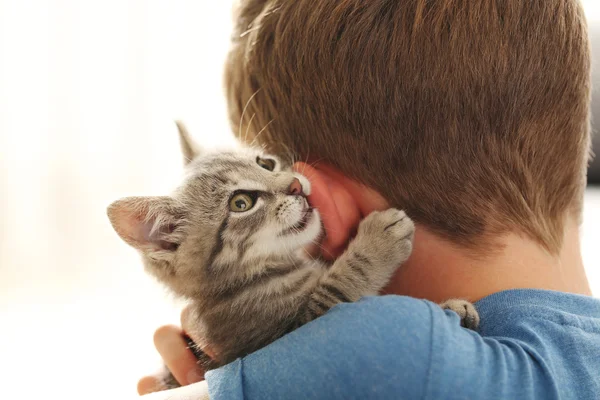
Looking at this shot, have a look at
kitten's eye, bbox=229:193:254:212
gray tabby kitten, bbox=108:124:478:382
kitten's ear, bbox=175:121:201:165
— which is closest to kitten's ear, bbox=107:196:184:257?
gray tabby kitten, bbox=108:124:478:382

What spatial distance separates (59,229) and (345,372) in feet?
9.47

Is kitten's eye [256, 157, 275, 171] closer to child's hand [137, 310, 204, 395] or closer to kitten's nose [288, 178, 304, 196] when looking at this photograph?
kitten's nose [288, 178, 304, 196]

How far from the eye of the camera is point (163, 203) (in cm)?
120

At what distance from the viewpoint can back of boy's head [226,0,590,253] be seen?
1.02 meters

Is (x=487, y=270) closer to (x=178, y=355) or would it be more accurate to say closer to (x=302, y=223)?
(x=302, y=223)

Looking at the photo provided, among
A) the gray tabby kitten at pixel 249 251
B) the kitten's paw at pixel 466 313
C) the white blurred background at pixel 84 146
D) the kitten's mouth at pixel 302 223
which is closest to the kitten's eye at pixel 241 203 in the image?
the gray tabby kitten at pixel 249 251

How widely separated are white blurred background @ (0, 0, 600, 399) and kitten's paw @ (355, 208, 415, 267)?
1779 millimetres

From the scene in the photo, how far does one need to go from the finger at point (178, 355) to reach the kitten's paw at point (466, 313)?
61cm

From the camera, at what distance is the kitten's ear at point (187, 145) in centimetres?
152

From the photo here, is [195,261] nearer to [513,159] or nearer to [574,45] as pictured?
[513,159]

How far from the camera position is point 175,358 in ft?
4.38

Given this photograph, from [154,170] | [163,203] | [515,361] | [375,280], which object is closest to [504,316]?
[515,361]

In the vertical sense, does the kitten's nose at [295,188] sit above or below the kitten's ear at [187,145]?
below

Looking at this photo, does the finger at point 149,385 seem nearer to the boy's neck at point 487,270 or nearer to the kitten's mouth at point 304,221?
the kitten's mouth at point 304,221
